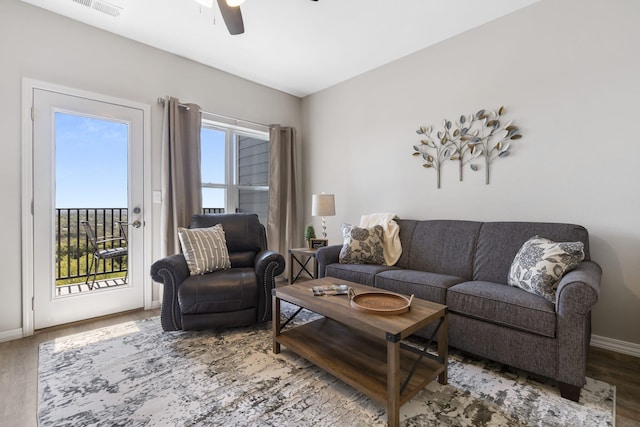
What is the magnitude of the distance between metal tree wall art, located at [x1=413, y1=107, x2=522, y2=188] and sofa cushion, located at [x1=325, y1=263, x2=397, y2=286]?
1.14 metres

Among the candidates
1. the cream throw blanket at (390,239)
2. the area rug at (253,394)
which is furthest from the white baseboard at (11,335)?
the cream throw blanket at (390,239)

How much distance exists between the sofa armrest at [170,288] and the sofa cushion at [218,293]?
70 mm

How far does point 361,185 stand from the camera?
3.74m

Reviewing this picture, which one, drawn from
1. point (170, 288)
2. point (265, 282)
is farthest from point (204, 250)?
point (265, 282)

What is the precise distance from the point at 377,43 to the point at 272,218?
2382 millimetres

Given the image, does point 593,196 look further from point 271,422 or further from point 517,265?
point 271,422

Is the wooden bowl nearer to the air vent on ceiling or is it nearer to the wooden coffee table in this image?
the wooden coffee table

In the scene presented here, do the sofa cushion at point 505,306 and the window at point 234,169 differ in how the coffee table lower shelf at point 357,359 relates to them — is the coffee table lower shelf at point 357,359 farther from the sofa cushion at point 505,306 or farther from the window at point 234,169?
the window at point 234,169

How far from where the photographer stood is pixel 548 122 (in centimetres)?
240

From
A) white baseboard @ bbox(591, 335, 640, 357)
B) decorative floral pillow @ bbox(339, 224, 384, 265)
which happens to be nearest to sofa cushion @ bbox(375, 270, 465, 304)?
decorative floral pillow @ bbox(339, 224, 384, 265)

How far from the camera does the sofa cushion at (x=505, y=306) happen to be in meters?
1.68

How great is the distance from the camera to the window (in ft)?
→ 11.9

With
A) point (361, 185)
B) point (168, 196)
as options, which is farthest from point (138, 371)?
point (361, 185)

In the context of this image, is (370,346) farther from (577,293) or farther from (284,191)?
(284,191)
